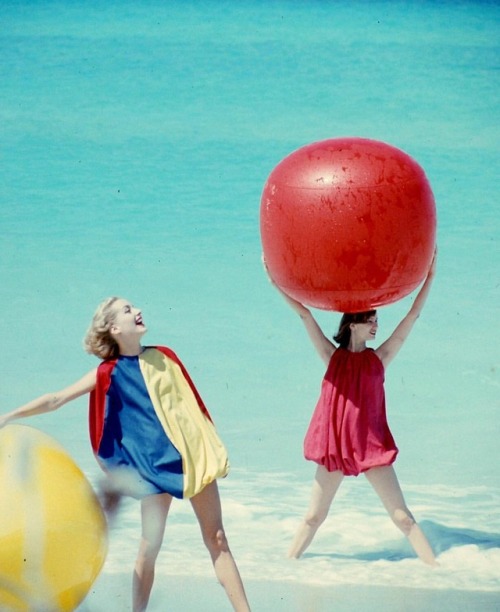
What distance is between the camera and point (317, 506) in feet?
22.0

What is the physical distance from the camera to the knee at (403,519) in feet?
21.8

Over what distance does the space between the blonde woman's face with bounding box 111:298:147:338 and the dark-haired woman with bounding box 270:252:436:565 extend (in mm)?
860

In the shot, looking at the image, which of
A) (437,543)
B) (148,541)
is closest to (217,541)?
(148,541)

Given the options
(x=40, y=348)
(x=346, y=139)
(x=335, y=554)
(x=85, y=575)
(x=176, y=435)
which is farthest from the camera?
(x=40, y=348)

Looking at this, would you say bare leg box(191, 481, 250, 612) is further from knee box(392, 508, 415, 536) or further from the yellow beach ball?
knee box(392, 508, 415, 536)

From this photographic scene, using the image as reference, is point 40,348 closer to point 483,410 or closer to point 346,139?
point 483,410

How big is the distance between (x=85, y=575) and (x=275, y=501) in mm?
2314

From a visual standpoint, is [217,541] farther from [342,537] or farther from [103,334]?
[342,537]

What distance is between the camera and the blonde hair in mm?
5969

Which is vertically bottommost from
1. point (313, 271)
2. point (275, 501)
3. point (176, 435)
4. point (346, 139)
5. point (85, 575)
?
point (275, 501)

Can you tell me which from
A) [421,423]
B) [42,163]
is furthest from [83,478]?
[42,163]

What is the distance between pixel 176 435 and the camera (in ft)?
19.3

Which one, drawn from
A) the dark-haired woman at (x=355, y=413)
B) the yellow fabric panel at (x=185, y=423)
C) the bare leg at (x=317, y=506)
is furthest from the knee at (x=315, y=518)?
the yellow fabric panel at (x=185, y=423)

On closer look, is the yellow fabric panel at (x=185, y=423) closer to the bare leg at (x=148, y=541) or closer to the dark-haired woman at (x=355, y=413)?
the bare leg at (x=148, y=541)
